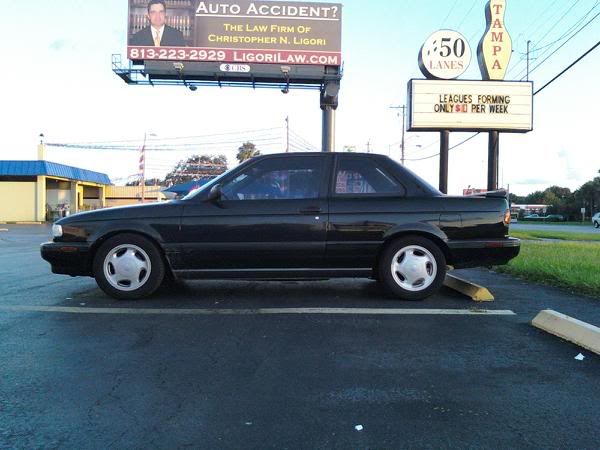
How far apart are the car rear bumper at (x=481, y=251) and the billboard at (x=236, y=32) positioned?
2141 cm

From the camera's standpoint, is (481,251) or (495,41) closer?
(481,251)

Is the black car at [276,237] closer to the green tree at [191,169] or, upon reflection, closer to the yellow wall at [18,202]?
the yellow wall at [18,202]

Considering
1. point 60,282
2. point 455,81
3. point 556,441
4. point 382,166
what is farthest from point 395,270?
point 455,81

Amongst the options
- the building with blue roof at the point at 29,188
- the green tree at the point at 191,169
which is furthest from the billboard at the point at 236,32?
the green tree at the point at 191,169

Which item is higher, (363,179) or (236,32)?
(236,32)

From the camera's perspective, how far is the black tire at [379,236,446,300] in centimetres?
548

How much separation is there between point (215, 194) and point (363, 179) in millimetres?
1698

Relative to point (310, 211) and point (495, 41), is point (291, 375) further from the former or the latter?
point (495, 41)

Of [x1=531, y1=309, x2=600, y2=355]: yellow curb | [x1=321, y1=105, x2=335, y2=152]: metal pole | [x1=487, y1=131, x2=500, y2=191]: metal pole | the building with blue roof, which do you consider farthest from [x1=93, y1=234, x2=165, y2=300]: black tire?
the building with blue roof

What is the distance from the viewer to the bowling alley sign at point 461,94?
45.5 ft

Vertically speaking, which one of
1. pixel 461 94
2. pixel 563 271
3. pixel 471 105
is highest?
pixel 461 94

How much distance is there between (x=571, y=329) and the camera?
4102 millimetres

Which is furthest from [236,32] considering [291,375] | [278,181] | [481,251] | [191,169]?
[191,169]

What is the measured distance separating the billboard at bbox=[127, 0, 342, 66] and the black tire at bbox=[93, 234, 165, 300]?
21.3m
